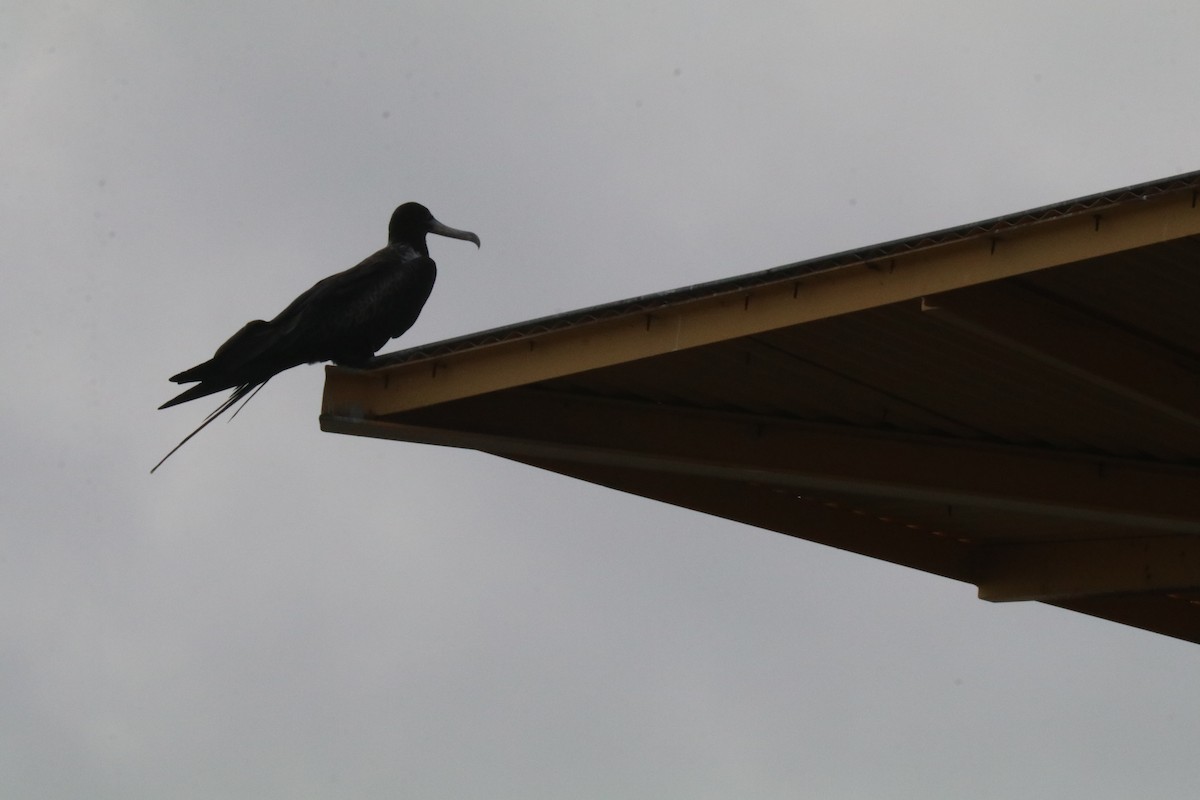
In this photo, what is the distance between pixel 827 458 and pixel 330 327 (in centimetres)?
226

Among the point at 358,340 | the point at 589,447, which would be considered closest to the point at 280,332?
the point at 358,340

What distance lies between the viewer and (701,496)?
8008 millimetres

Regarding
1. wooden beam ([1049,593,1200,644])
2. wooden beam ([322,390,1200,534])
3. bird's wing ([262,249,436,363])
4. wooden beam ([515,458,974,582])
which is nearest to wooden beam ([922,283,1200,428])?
wooden beam ([322,390,1200,534])

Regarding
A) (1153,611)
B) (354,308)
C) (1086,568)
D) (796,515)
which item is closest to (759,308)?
(796,515)

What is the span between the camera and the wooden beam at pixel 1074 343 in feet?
18.5

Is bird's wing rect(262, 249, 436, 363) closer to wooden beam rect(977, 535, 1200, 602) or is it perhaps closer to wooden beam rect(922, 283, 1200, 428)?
wooden beam rect(977, 535, 1200, 602)

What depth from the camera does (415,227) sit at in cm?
1008

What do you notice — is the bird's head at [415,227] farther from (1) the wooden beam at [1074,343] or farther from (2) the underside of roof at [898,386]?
(1) the wooden beam at [1074,343]

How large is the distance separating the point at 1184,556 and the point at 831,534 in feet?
4.93

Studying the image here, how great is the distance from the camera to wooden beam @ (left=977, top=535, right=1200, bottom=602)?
26.3 ft

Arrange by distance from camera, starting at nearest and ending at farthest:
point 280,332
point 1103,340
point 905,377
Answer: point 1103,340, point 905,377, point 280,332

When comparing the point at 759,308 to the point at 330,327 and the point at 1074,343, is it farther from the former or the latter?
the point at 330,327

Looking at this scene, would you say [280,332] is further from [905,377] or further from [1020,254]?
[1020,254]

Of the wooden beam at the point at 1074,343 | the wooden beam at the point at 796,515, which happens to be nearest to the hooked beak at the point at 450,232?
the wooden beam at the point at 796,515
